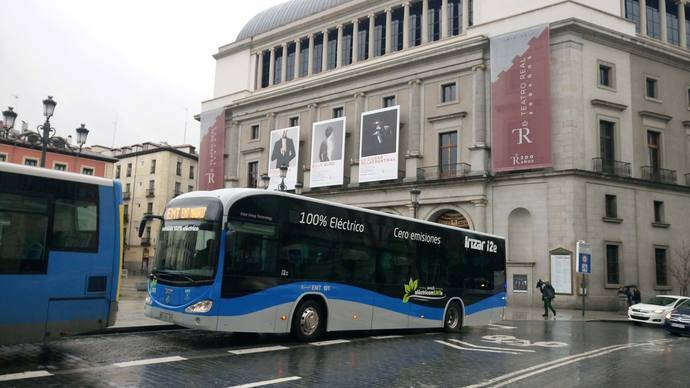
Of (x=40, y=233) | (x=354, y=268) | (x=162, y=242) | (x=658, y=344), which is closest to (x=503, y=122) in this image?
(x=658, y=344)

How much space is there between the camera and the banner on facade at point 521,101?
3269 centimetres

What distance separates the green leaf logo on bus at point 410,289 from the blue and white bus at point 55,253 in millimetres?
7813

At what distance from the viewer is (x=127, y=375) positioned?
326 inches

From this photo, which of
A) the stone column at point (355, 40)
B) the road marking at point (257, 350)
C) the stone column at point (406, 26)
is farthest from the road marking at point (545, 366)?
the stone column at point (355, 40)

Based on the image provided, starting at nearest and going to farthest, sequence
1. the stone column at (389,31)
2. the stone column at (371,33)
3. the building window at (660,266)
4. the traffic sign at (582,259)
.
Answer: the traffic sign at (582,259)
the building window at (660,266)
the stone column at (389,31)
the stone column at (371,33)

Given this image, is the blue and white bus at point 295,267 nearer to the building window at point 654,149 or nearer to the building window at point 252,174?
the building window at point 654,149

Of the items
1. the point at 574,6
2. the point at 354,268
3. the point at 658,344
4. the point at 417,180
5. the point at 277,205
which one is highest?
the point at 574,6

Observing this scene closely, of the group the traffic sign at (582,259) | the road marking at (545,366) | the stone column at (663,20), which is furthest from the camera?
the stone column at (663,20)

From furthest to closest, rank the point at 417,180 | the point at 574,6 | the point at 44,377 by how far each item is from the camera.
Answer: the point at 417,180
the point at 574,6
the point at 44,377

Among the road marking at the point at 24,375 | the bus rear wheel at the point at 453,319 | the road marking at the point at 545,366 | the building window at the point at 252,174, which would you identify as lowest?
the road marking at the point at 545,366

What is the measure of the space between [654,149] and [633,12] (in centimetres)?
966

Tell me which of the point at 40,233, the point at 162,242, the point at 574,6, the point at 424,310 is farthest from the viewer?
the point at 574,6

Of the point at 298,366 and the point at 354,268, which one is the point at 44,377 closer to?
the point at 298,366

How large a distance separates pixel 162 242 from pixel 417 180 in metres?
27.4
